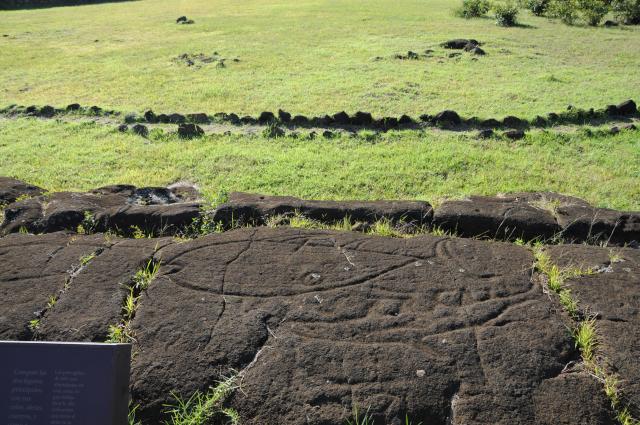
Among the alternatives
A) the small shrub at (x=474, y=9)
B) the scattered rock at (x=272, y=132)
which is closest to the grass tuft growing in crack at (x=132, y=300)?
the scattered rock at (x=272, y=132)

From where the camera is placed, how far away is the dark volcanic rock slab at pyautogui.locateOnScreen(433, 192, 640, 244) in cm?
468

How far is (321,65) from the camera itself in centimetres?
1355

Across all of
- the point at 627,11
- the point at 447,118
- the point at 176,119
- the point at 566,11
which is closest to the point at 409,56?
the point at 447,118

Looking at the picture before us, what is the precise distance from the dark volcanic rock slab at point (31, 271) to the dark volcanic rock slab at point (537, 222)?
262cm

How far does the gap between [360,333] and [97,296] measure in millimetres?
1574

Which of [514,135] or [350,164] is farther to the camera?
[514,135]

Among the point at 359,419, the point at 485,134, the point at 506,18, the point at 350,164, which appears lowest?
the point at 350,164

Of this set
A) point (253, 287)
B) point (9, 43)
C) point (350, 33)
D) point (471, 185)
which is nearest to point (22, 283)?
point (253, 287)

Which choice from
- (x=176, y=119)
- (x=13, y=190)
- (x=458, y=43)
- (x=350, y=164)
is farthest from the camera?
(x=458, y=43)

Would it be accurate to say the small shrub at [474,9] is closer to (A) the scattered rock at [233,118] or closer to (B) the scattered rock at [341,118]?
(B) the scattered rock at [341,118]

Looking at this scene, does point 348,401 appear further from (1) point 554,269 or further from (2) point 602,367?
(1) point 554,269

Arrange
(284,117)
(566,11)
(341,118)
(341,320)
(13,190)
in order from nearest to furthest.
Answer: (341,320), (13,190), (341,118), (284,117), (566,11)

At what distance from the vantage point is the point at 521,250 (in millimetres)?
4207

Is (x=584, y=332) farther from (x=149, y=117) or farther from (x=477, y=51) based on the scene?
(x=477, y=51)
